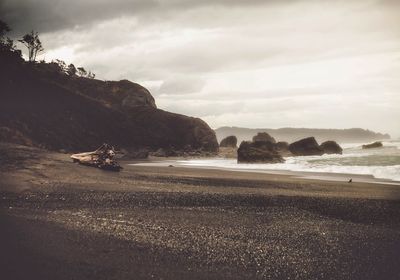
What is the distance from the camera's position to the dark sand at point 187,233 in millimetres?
4168

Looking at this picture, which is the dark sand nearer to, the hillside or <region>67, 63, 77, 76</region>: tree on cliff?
the hillside

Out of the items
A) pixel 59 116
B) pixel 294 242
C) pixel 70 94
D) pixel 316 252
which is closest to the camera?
pixel 316 252

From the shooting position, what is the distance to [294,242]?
5551 millimetres

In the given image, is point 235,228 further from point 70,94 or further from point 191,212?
point 70,94

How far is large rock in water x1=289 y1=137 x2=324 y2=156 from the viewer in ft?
150

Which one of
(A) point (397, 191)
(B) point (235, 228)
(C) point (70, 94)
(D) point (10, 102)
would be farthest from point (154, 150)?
(B) point (235, 228)

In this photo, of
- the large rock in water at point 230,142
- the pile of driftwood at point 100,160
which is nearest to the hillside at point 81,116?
the pile of driftwood at point 100,160

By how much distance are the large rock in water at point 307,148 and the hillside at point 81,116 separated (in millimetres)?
14860

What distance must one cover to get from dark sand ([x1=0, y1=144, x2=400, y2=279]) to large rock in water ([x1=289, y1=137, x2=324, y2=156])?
3676cm

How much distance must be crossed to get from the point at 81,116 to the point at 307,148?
96.9ft

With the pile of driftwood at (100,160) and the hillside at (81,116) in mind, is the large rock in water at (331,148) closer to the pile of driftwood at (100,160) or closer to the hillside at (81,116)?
the hillside at (81,116)

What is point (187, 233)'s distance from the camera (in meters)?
5.82

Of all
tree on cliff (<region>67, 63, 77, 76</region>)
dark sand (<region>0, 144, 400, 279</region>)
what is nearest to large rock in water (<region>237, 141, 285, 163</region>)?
dark sand (<region>0, 144, 400, 279</region>)

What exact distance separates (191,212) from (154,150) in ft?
145
